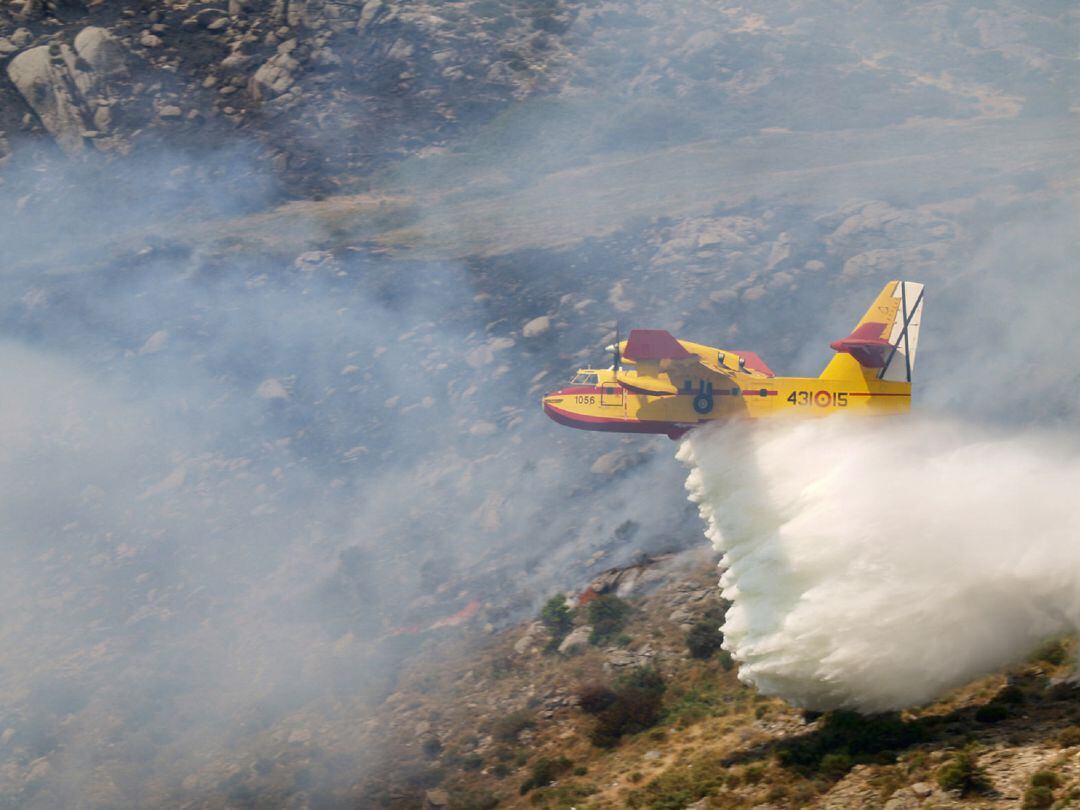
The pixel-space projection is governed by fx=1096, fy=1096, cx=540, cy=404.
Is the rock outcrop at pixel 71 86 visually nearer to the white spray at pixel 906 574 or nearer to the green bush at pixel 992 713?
the white spray at pixel 906 574

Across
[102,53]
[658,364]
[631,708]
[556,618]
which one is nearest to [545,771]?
[631,708]

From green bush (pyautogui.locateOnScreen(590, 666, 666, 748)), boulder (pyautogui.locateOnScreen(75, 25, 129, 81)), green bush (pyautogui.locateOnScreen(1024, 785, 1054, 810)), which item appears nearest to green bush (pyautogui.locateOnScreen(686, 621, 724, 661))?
green bush (pyautogui.locateOnScreen(590, 666, 666, 748))

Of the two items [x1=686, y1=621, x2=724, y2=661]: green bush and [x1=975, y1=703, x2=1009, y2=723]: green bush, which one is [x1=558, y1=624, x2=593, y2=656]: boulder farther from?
[x1=975, y1=703, x2=1009, y2=723]: green bush

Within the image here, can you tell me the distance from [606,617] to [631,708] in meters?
5.35

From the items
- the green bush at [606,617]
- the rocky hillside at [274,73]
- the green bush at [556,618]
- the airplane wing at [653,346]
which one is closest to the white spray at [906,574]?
the airplane wing at [653,346]

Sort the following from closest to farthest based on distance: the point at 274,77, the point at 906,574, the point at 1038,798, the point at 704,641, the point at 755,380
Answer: the point at 1038,798, the point at 906,574, the point at 704,641, the point at 755,380, the point at 274,77

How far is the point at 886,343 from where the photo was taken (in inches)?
1379

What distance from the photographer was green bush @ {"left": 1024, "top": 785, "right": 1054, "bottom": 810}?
2097 cm

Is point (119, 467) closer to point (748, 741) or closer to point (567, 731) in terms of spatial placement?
point (567, 731)

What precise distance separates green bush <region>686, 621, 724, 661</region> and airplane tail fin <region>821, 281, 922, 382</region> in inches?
353

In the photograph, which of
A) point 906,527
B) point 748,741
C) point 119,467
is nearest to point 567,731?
point 748,741

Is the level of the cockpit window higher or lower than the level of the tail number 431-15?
lower

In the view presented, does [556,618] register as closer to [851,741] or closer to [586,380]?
[586,380]

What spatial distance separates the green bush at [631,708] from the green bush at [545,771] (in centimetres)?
116
